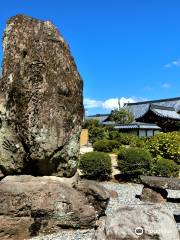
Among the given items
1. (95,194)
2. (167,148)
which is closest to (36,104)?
(95,194)

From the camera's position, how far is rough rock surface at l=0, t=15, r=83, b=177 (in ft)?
21.5

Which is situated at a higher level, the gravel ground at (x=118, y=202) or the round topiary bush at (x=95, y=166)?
the round topiary bush at (x=95, y=166)

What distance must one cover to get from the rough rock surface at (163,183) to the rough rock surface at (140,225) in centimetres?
414

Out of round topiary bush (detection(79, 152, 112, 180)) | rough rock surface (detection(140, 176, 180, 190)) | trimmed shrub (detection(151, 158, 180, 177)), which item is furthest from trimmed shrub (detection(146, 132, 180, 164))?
rough rock surface (detection(140, 176, 180, 190))

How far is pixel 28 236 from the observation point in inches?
242

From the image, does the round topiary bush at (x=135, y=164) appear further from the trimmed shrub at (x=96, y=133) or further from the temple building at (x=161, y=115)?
the temple building at (x=161, y=115)

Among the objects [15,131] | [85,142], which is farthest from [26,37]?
[85,142]

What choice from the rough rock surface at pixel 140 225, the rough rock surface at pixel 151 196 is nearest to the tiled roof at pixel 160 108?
the rough rock surface at pixel 151 196

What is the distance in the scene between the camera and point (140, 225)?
4.60 meters

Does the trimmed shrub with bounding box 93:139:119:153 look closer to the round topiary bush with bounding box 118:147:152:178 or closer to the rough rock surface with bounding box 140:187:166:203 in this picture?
the round topiary bush with bounding box 118:147:152:178

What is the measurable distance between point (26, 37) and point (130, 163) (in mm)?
8923

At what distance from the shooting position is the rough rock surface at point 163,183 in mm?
8891

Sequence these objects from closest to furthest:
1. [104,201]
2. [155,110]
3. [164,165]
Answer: [104,201]
[164,165]
[155,110]

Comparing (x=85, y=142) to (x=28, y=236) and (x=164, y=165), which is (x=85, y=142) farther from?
(x=28, y=236)
